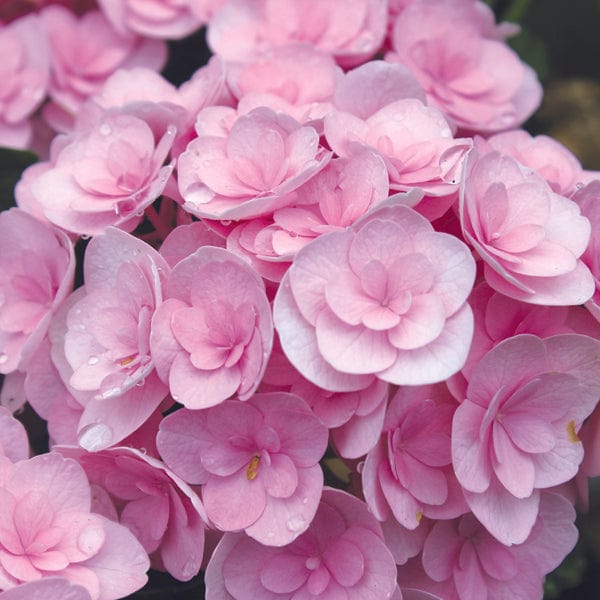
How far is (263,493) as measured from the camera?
749 mm

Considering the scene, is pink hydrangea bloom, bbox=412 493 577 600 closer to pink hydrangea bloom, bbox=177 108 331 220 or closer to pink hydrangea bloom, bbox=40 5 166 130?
pink hydrangea bloom, bbox=177 108 331 220

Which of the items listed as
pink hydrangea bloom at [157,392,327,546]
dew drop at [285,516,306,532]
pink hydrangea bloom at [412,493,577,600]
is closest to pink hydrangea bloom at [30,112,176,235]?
pink hydrangea bloom at [157,392,327,546]

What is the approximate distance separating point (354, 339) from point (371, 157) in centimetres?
17

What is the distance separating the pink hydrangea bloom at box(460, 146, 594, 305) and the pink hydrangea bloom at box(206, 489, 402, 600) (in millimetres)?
249

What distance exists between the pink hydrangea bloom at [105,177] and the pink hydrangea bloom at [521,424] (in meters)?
0.37

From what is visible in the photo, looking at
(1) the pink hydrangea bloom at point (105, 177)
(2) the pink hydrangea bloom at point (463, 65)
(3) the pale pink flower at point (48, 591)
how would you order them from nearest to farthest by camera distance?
(3) the pale pink flower at point (48, 591) → (1) the pink hydrangea bloom at point (105, 177) → (2) the pink hydrangea bloom at point (463, 65)

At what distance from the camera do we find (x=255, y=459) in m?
0.76

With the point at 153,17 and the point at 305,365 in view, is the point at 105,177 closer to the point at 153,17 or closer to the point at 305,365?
the point at 305,365

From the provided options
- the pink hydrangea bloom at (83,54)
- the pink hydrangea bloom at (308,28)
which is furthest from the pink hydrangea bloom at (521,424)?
the pink hydrangea bloom at (83,54)

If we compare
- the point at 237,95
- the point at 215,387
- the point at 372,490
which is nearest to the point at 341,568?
the point at 372,490

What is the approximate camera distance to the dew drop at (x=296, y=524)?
729mm

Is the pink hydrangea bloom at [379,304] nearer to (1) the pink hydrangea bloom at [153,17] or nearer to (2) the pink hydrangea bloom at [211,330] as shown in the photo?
(2) the pink hydrangea bloom at [211,330]

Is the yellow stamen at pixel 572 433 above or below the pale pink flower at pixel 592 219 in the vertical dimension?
below

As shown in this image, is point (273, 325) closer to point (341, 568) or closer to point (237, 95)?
point (341, 568)
